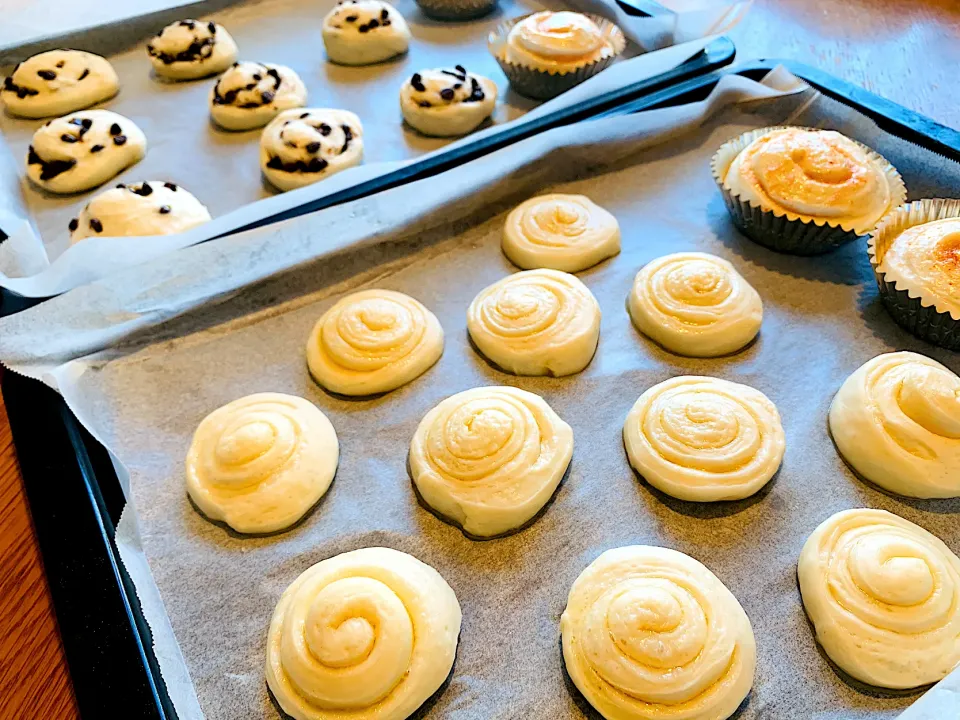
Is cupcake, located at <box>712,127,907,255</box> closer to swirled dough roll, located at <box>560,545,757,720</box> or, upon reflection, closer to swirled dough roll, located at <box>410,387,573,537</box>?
swirled dough roll, located at <box>410,387,573,537</box>

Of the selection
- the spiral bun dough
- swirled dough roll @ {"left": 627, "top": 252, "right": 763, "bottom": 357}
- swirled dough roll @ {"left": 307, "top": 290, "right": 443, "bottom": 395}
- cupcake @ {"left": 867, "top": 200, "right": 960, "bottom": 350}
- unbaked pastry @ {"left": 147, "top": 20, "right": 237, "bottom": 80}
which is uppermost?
cupcake @ {"left": 867, "top": 200, "right": 960, "bottom": 350}

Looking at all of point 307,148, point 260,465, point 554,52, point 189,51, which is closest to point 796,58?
point 554,52

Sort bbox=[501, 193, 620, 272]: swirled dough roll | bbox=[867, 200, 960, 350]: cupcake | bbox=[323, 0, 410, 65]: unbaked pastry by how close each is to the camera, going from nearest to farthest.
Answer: bbox=[867, 200, 960, 350]: cupcake → bbox=[501, 193, 620, 272]: swirled dough roll → bbox=[323, 0, 410, 65]: unbaked pastry

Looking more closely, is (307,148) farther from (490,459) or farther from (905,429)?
(905,429)

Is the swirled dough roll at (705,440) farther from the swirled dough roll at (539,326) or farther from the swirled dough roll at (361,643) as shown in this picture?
the swirled dough roll at (361,643)

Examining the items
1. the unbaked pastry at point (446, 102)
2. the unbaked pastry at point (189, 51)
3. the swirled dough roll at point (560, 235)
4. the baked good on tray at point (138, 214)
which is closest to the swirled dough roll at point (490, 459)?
the swirled dough roll at point (560, 235)

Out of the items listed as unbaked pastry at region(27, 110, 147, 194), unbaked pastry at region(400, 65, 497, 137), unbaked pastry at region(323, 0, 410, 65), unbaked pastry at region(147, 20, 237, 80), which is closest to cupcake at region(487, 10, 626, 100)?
unbaked pastry at region(400, 65, 497, 137)
